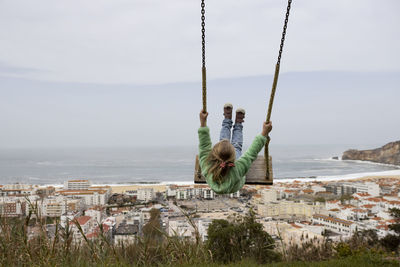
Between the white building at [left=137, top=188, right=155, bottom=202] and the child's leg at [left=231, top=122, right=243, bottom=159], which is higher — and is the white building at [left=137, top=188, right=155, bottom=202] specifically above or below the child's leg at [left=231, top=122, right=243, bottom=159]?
below

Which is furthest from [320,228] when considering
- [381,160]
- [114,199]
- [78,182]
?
[381,160]

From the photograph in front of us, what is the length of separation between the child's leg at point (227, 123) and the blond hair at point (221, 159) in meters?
0.62

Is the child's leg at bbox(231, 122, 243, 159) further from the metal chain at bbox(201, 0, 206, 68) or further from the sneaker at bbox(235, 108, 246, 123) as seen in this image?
the metal chain at bbox(201, 0, 206, 68)

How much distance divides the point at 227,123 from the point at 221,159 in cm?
78

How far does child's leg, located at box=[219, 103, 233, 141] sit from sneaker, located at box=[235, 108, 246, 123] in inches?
2.6

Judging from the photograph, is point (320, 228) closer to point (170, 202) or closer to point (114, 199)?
point (170, 202)

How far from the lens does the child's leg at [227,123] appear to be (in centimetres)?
296

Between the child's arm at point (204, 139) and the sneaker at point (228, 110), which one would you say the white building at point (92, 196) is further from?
the child's arm at point (204, 139)

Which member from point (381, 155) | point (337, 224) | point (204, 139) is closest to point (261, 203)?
point (337, 224)

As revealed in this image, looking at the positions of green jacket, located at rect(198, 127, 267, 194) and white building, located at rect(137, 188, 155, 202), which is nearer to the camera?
green jacket, located at rect(198, 127, 267, 194)

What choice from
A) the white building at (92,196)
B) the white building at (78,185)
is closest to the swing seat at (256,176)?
the white building at (92,196)

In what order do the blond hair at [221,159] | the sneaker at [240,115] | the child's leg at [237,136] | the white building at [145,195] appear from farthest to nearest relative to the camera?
1. the white building at [145,195]
2. the sneaker at [240,115]
3. the child's leg at [237,136]
4. the blond hair at [221,159]

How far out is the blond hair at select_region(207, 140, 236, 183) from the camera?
88.4 inches

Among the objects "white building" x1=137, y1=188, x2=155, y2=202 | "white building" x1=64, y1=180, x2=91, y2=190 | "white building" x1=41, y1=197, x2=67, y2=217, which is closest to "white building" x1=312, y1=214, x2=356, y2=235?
"white building" x1=137, y1=188, x2=155, y2=202
